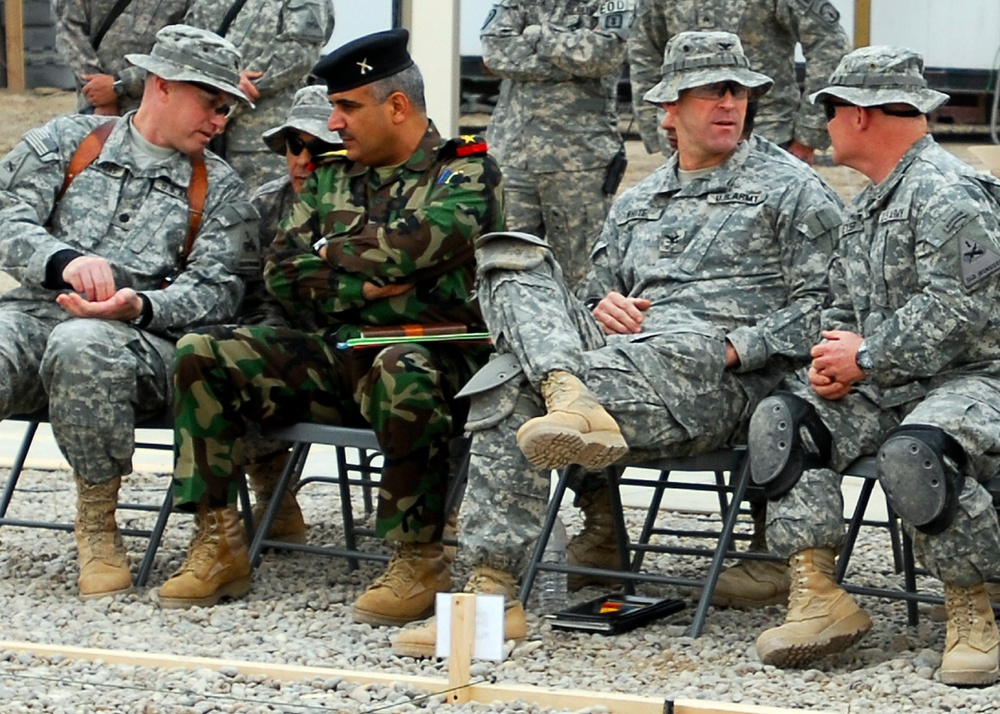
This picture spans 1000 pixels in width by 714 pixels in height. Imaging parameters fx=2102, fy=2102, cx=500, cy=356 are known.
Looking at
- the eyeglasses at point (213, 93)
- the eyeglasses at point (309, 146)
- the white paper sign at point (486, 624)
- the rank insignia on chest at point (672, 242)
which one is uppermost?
the eyeglasses at point (213, 93)

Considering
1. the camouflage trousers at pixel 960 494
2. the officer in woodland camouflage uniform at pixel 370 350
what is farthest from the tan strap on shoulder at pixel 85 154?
the camouflage trousers at pixel 960 494

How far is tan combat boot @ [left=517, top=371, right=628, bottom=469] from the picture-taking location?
201 inches

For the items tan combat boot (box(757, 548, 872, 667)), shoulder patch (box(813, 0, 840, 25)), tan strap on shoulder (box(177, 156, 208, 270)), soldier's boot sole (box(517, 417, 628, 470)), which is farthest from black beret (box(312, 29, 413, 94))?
shoulder patch (box(813, 0, 840, 25))

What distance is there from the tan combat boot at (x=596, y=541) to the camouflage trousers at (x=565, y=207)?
2.55 metres

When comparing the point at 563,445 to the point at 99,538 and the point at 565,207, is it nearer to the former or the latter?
the point at 99,538

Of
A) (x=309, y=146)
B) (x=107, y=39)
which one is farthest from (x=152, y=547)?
(x=107, y=39)

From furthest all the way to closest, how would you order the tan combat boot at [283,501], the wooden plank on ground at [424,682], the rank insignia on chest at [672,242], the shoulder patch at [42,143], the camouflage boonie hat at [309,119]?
the tan combat boot at [283,501], the camouflage boonie hat at [309,119], the shoulder patch at [42,143], the rank insignia on chest at [672,242], the wooden plank on ground at [424,682]

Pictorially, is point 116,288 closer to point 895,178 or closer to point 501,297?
point 501,297

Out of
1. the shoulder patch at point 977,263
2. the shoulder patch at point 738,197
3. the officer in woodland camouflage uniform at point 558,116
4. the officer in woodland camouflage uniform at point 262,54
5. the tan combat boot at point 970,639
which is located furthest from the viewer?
the officer in woodland camouflage uniform at point 558,116

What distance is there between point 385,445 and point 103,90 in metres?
3.02

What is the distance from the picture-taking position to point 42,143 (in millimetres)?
6582

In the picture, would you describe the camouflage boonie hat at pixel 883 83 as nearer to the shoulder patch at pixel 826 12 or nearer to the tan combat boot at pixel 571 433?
the tan combat boot at pixel 571 433

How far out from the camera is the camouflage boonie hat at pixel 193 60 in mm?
6504

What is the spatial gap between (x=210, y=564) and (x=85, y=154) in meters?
1.41
